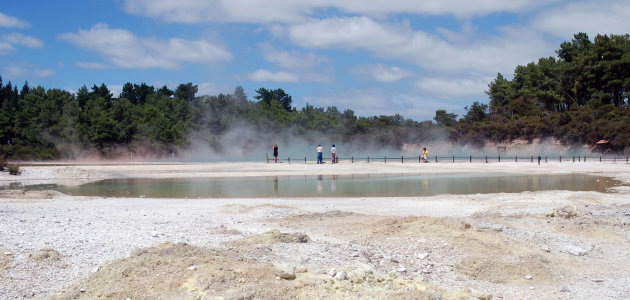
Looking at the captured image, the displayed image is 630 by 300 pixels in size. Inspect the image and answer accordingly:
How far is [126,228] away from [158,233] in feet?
3.02

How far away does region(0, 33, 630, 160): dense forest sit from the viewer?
187 ft

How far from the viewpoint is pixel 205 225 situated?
1094 centimetres

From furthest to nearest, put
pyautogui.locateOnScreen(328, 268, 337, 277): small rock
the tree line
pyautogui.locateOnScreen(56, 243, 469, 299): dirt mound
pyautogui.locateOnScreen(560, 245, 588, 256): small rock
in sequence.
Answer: the tree line → pyautogui.locateOnScreen(560, 245, 588, 256): small rock → pyautogui.locateOnScreen(328, 268, 337, 277): small rock → pyautogui.locateOnScreen(56, 243, 469, 299): dirt mound

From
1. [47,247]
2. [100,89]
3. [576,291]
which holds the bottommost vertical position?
[576,291]

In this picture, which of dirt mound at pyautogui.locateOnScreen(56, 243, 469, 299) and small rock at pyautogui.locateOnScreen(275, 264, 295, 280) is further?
small rock at pyautogui.locateOnScreen(275, 264, 295, 280)

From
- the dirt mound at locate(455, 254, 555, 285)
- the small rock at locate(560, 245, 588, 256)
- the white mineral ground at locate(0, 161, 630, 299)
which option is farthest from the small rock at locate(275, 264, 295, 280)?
the small rock at locate(560, 245, 588, 256)

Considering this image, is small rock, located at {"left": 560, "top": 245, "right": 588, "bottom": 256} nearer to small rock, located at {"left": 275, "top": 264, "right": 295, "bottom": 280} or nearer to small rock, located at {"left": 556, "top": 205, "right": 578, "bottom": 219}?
small rock, located at {"left": 556, "top": 205, "right": 578, "bottom": 219}

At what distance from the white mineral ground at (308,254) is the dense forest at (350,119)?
145 feet

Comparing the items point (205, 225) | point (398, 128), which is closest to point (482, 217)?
point (205, 225)

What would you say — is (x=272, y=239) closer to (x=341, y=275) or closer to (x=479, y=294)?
(x=341, y=275)

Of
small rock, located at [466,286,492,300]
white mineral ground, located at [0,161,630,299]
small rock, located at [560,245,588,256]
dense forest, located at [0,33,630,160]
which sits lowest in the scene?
small rock, located at [466,286,492,300]

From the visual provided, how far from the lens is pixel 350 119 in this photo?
8219cm

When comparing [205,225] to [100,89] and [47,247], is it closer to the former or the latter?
[47,247]

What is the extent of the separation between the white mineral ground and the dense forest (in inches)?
1736
